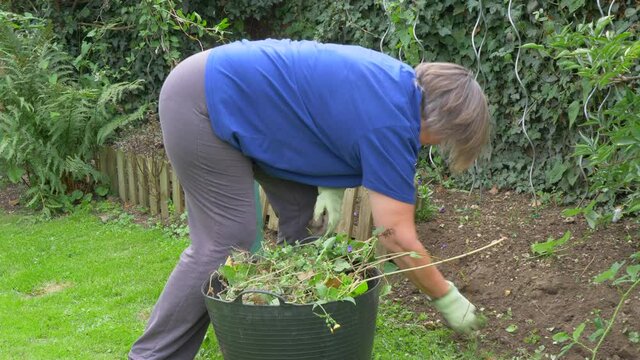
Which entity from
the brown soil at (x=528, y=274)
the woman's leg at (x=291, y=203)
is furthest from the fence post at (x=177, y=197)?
the woman's leg at (x=291, y=203)

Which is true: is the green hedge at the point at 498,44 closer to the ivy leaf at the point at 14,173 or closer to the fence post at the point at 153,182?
the fence post at the point at 153,182

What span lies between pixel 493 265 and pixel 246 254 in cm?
158

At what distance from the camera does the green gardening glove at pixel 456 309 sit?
2875 mm

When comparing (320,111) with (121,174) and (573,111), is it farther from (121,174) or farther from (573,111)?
(121,174)

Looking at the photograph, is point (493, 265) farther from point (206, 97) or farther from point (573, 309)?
point (206, 97)

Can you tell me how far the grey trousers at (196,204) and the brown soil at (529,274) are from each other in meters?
1.25

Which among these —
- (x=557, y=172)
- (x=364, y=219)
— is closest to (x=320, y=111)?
(x=364, y=219)

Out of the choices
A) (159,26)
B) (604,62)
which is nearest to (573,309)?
(604,62)

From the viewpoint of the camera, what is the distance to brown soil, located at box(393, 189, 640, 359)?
3.43 m

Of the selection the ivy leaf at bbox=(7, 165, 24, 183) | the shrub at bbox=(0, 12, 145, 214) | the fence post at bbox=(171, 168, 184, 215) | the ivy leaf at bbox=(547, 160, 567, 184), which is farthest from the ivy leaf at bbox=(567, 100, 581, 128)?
the ivy leaf at bbox=(7, 165, 24, 183)

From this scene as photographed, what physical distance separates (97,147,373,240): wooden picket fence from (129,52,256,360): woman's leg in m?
2.10

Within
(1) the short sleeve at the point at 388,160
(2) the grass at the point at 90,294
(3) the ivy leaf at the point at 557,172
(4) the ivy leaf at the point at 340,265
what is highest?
(1) the short sleeve at the point at 388,160

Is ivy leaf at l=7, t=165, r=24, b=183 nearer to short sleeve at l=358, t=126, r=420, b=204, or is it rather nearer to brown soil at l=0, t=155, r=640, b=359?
brown soil at l=0, t=155, r=640, b=359

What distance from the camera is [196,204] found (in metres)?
3.01
